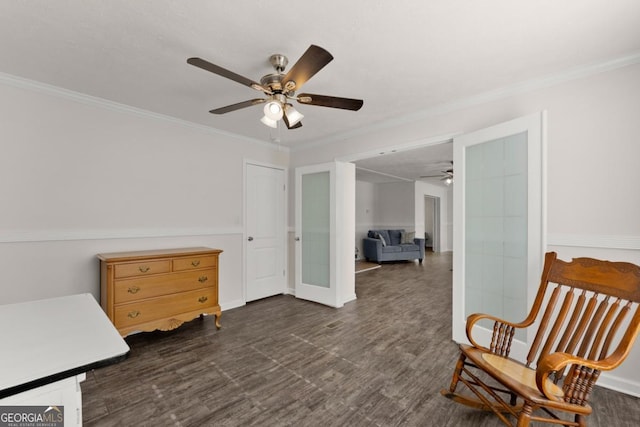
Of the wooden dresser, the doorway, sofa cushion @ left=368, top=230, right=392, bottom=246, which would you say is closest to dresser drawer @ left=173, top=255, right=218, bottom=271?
the wooden dresser

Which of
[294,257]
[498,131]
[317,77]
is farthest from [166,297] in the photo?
[498,131]

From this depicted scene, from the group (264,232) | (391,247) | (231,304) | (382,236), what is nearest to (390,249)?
(391,247)

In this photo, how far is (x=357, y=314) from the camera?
3723mm

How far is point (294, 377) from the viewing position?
7.44 ft

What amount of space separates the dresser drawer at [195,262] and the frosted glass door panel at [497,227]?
2.77 m

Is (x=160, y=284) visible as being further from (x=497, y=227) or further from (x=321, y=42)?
(x=497, y=227)

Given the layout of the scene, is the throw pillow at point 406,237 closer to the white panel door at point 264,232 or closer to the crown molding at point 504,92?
the white panel door at point 264,232

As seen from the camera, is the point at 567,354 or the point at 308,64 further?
the point at 308,64

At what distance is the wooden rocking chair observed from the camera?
138 cm

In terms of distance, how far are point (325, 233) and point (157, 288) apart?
2254mm

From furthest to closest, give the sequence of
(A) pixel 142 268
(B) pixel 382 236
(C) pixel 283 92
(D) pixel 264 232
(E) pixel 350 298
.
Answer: (B) pixel 382 236, (D) pixel 264 232, (E) pixel 350 298, (A) pixel 142 268, (C) pixel 283 92

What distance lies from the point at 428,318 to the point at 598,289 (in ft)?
6.76

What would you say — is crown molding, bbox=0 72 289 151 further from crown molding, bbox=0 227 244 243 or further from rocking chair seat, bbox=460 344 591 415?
rocking chair seat, bbox=460 344 591 415

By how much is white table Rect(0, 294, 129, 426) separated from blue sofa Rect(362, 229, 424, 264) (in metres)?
6.83
